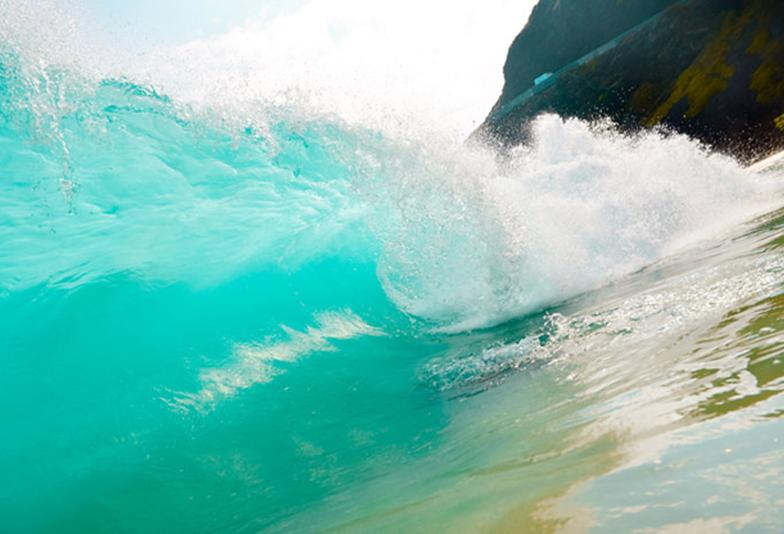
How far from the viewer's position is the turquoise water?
2.22 m

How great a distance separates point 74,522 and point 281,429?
169cm

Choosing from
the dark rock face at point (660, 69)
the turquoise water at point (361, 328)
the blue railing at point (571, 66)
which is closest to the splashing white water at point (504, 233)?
the turquoise water at point (361, 328)

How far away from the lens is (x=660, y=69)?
45.2 metres

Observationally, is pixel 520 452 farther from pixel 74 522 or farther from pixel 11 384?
pixel 11 384

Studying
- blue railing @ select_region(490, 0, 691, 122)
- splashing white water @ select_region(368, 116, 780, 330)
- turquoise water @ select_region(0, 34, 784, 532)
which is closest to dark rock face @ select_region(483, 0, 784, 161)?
blue railing @ select_region(490, 0, 691, 122)

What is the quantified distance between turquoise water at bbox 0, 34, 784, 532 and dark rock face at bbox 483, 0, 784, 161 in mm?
21523

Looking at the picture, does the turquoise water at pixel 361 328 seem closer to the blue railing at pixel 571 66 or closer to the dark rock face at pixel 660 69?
the dark rock face at pixel 660 69

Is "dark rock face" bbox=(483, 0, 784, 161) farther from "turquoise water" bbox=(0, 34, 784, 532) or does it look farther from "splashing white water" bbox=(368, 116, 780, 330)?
"turquoise water" bbox=(0, 34, 784, 532)

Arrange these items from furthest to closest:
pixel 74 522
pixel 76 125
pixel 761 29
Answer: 1. pixel 761 29
2. pixel 76 125
3. pixel 74 522

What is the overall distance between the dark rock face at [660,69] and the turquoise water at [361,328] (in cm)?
2152

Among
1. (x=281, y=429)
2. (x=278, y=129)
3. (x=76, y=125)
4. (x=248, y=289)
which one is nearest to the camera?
(x=281, y=429)

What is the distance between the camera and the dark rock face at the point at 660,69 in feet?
105

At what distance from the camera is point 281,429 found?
15.9 feet

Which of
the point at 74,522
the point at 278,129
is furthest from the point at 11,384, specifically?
the point at 278,129
